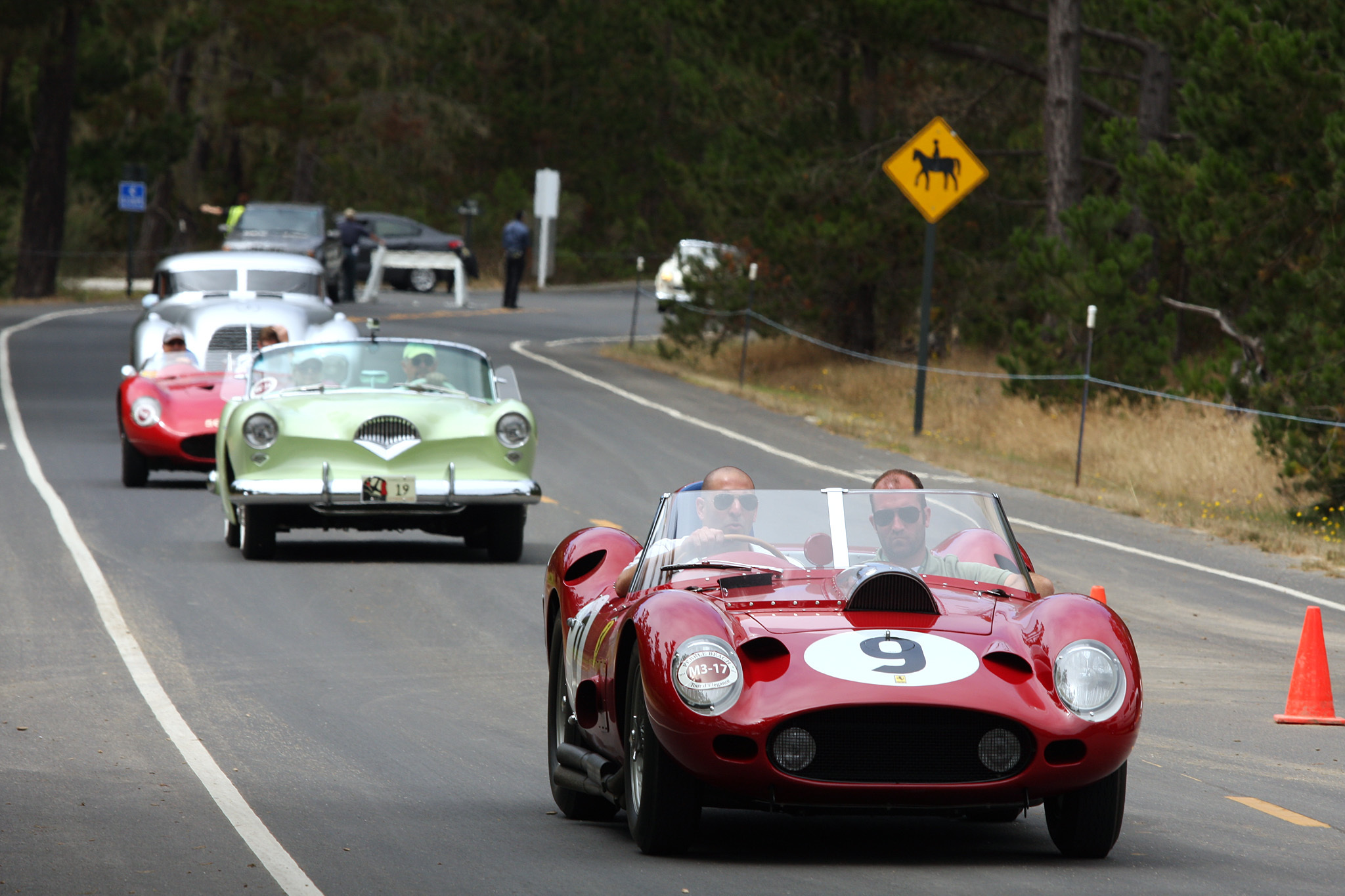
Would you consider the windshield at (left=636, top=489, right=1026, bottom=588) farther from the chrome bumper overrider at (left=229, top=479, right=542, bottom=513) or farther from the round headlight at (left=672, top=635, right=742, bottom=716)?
the chrome bumper overrider at (left=229, top=479, right=542, bottom=513)

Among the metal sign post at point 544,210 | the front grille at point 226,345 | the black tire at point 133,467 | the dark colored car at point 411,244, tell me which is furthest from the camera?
the metal sign post at point 544,210

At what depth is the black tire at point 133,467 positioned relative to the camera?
63.0 ft

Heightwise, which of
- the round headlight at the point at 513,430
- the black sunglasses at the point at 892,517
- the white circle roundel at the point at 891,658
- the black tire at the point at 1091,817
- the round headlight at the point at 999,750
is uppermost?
the black sunglasses at the point at 892,517

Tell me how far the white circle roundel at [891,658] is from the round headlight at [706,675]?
8.8 inches

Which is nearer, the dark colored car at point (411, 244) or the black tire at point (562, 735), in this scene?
the black tire at point (562, 735)

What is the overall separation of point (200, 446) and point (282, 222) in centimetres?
2279

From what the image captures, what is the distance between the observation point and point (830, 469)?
23031 millimetres

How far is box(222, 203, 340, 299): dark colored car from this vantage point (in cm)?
3984

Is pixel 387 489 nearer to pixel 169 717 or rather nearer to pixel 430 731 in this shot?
pixel 169 717

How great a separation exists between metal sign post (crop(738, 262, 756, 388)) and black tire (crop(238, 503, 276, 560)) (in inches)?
697

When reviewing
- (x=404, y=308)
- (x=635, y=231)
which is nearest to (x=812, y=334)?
(x=404, y=308)

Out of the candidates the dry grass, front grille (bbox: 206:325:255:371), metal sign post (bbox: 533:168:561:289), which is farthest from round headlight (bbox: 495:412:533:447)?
metal sign post (bbox: 533:168:561:289)

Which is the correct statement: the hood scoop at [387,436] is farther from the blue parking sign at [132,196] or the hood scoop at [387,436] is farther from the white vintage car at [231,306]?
the blue parking sign at [132,196]

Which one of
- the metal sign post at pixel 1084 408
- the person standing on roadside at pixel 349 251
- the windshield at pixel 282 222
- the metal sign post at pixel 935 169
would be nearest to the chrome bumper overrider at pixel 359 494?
the metal sign post at pixel 1084 408
